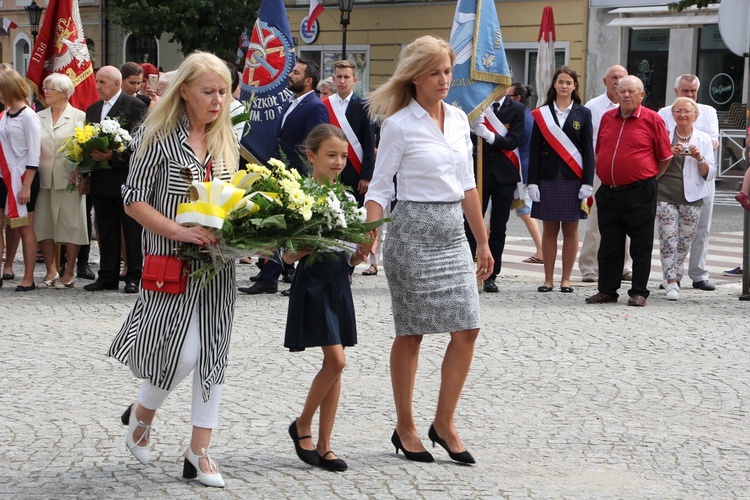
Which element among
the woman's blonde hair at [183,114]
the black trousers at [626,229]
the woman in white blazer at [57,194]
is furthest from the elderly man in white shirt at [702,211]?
the woman's blonde hair at [183,114]

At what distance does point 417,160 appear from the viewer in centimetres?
577

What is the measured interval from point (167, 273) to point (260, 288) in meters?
6.08

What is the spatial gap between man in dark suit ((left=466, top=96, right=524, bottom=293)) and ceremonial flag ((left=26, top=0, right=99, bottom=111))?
4.29 meters

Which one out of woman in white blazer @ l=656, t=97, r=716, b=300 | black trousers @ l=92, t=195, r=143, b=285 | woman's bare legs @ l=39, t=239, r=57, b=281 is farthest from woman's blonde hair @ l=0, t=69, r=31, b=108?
woman in white blazer @ l=656, t=97, r=716, b=300

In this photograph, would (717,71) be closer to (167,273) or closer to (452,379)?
(452,379)

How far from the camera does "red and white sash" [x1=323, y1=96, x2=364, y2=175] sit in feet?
37.6

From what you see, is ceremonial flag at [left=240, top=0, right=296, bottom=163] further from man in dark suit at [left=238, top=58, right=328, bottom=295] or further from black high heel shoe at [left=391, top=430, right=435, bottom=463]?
black high heel shoe at [left=391, top=430, right=435, bottom=463]

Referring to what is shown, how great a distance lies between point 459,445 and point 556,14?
25943 millimetres

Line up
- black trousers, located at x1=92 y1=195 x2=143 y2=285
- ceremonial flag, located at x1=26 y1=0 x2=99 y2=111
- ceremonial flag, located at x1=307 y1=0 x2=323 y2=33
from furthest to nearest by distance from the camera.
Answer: ceremonial flag, located at x1=307 y1=0 x2=323 y2=33 < ceremonial flag, located at x1=26 y1=0 x2=99 y2=111 < black trousers, located at x1=92 y1=195 x2=143 y2=285

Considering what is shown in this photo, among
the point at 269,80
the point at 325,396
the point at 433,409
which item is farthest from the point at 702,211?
the point at 325,396

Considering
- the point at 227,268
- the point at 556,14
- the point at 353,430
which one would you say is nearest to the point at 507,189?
the point at 353,430

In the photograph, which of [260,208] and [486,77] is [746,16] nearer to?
[486,77]

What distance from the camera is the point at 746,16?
12.2 metres

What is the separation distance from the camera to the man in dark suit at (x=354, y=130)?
1146 centimetres
